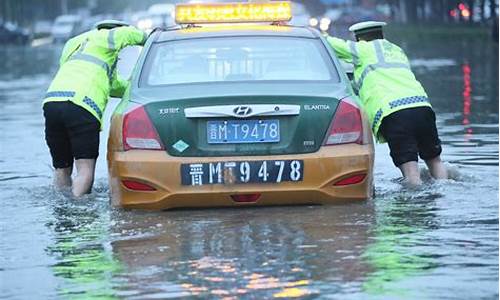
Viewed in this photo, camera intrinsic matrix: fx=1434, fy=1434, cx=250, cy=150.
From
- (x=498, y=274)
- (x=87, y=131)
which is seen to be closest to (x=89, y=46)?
(x=87, y=131)

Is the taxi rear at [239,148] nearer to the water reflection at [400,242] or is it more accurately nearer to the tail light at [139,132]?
the tail light at [139,132]

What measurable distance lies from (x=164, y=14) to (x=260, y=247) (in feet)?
156

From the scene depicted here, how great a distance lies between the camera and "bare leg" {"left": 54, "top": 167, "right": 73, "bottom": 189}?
952cm

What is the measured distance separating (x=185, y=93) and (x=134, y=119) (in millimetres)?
329

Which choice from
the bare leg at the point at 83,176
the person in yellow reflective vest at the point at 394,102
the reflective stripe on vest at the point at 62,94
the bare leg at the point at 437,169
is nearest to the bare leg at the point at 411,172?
the person in yellow reflective vest at the point at 394,102

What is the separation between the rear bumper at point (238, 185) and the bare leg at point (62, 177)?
1567 millimetres

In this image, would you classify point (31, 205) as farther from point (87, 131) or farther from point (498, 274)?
point (498, 274)

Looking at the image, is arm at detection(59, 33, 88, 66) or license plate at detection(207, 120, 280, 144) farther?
arm at detection(59, 33, 88, 66)

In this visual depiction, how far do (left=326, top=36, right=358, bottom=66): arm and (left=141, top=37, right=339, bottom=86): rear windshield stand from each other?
512mm

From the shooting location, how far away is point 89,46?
9.16m

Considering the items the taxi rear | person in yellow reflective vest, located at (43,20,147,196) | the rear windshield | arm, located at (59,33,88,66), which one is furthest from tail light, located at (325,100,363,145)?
arm, located at (59,33,88,66)

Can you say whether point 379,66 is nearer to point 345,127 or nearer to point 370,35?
point 370,35

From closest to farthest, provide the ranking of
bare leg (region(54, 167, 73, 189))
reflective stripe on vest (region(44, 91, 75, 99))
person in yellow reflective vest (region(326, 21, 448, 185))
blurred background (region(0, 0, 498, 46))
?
reflective stripe on vest (region(44, 91, 75, 99))
person in yellow reflective vest (region(326, 21, 448, 185))
bare leg (region(54, 167, 73, 189))
blurred background (region(0, 0, 498, 46))

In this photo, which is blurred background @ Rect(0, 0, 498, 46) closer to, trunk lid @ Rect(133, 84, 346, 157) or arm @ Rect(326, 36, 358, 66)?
arm @ Rect(326, 36, 358, 66)
